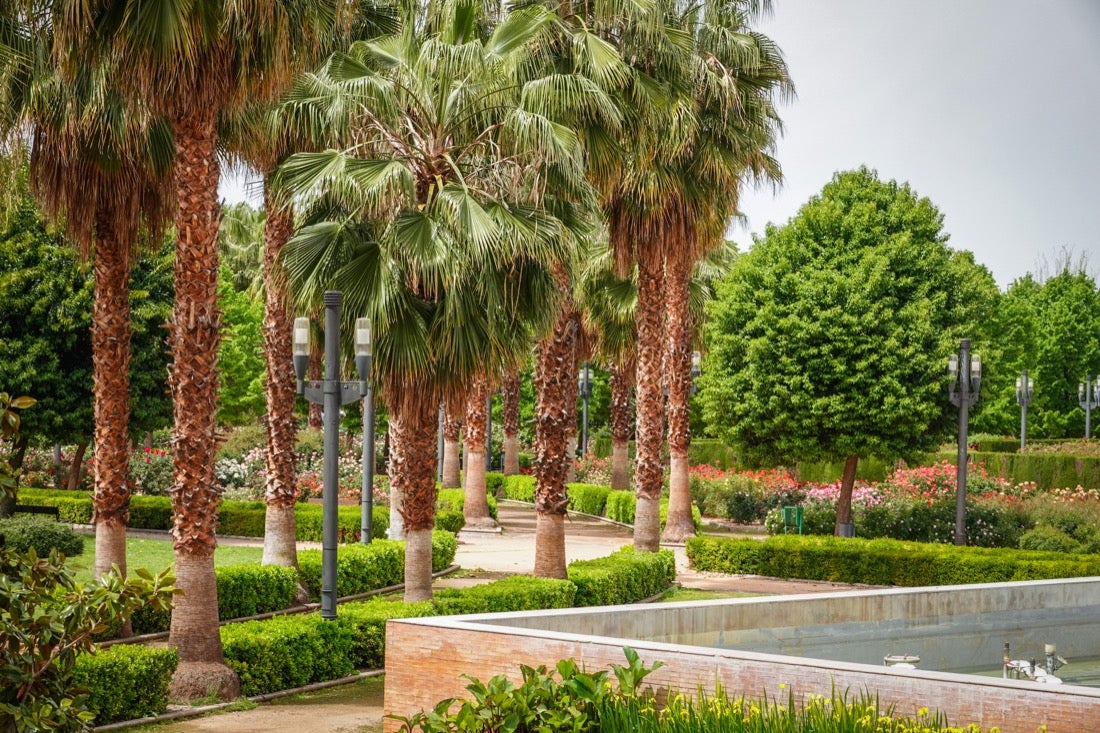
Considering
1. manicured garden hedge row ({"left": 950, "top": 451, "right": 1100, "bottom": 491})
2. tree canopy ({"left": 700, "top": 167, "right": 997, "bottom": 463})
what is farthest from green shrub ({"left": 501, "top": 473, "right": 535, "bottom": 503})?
tree canopy ({"left": 700, "top": 167, "right": 997, "bottom": 463})

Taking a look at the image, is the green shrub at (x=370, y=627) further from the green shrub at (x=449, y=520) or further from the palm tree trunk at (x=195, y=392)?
the green shrub at (x=449, y=520)

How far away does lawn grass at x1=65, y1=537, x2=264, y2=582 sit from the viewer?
21953 mm

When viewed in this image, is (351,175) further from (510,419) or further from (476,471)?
(510,419)

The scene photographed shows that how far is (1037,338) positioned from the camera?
218 feet

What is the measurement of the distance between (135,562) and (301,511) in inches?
216

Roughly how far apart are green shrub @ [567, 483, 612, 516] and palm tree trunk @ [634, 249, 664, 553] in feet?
50.7

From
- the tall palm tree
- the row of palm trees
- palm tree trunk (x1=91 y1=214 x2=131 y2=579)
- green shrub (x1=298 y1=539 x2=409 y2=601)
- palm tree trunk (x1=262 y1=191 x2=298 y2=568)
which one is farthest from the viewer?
green shrub (x1=298 y1=539 x2=409 y2=601)

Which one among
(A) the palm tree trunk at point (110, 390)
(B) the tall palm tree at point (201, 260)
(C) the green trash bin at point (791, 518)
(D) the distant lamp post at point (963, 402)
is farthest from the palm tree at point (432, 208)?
(C) the green trash bin at point (791, 518)

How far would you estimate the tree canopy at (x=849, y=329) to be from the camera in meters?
26.7

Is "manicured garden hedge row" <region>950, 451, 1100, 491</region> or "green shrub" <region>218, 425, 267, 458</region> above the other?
"green shrub" <region>218, 425, 267, 458</region>

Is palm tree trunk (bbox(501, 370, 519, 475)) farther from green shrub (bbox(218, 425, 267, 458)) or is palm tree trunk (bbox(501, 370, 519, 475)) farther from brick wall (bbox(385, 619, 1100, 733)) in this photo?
brick wall (bbox(385, 619, 1100, 733))

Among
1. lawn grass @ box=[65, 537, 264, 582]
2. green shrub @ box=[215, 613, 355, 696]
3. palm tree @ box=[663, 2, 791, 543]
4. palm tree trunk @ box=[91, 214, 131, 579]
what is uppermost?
palm tree @ box=[663, 2, 791, 543]

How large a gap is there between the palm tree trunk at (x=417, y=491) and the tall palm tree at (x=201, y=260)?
2620 mm

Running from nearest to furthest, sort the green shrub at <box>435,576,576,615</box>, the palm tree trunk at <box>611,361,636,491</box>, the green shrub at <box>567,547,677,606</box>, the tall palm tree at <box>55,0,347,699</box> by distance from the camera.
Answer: the tall palm tree at <box>55,0,347,699</box> < the green shrub at <box>435,576,576,615</box> < the green shrub at <box>567,547,677,606</box> < the palm tree trunk at <box>611,361,636,491</box>
